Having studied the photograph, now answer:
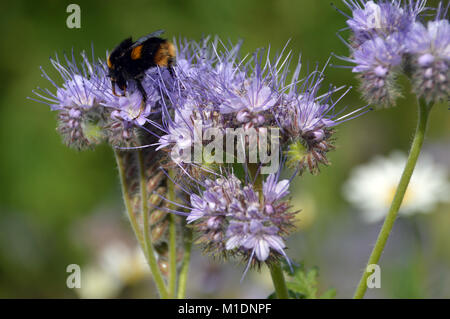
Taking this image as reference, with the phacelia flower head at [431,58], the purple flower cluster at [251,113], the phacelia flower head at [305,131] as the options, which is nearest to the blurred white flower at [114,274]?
the purple flower cluster at [251,113]

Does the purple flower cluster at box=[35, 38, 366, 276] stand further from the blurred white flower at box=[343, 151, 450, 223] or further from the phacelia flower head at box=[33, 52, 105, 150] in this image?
the blurred white flower at box=[343, 151, 450, 223]

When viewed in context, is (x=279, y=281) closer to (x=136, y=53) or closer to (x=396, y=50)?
(x=396, y=50)

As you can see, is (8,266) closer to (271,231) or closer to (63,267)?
(63,267)

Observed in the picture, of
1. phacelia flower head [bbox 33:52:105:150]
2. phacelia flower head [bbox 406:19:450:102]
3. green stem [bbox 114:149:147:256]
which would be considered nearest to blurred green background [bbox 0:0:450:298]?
green stem [bbox 114:149:147:256]

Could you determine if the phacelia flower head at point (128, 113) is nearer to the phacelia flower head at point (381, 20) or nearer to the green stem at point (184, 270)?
the green stem at point (184, 270)

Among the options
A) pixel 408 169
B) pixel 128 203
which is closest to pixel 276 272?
pixel 408 169
